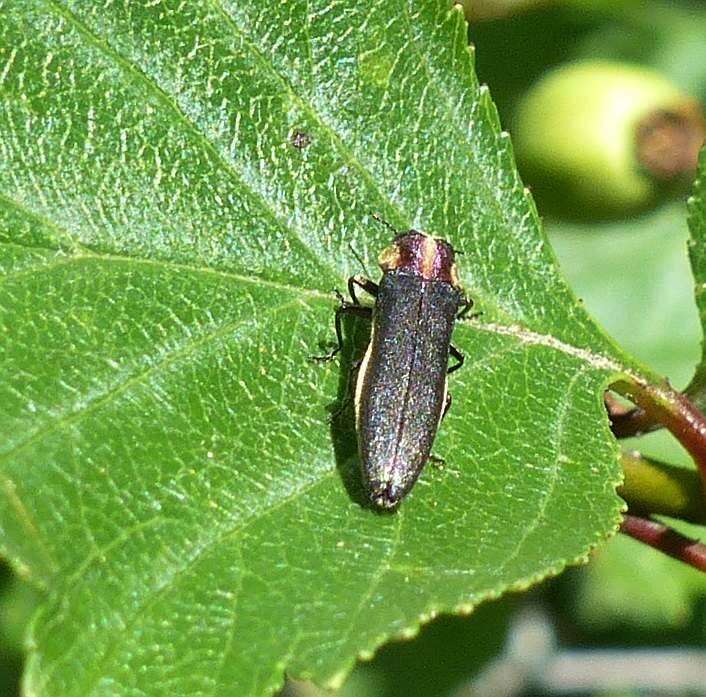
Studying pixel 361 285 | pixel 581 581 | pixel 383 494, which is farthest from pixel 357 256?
pixel 581 581

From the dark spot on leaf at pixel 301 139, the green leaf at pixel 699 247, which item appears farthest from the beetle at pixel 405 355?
the green leaf at pixel 699 247

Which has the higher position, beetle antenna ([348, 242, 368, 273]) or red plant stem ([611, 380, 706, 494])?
beetle antenna ([348, 242, 368, 273])

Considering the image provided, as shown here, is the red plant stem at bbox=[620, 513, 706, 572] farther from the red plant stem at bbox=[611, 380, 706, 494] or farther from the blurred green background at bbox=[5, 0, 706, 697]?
the blurred green background at bbox=[5, 0, 706, 697]

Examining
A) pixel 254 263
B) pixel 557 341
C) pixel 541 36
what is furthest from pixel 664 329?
pixel 254 263

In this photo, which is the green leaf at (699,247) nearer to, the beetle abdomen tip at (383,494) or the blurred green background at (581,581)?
the beetle abdomen tip at (383,494)

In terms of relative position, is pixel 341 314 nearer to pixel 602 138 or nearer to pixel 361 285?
pixel 361 285

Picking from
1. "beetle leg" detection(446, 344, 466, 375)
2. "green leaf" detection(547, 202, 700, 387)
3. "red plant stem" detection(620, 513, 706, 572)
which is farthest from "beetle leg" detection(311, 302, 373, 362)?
"green leaf" detection(547, 202, 700, 387)
